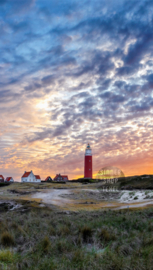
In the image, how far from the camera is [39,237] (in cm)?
794

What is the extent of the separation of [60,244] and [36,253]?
85 cm

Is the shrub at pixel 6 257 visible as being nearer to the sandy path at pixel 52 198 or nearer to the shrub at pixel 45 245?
the shrub at pixel 45 245

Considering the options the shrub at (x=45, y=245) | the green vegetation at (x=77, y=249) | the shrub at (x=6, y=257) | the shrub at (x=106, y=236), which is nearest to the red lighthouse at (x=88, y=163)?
the green vegetation at (x=77, y=249)

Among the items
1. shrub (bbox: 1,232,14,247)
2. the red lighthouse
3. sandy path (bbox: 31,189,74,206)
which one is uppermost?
the red lighthouse

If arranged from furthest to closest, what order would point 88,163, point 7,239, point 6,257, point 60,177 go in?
point 60,177 < point 88,163 < point 7,239 < point 6,257

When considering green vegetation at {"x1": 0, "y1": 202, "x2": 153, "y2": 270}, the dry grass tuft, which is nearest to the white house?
green vegetation at {"x1": 0, "y1": 202, "x2": 153, "y2": 270}

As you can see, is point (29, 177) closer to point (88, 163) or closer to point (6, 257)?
point (88, 163)

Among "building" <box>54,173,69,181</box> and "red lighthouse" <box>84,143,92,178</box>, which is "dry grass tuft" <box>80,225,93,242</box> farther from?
"building" <box>54,173,69,181</box>

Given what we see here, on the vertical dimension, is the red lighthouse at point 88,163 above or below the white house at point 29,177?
above

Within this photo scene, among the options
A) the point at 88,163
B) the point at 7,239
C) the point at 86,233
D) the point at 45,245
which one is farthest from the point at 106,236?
the point at 88,163

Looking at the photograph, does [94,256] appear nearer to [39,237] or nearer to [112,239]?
[112,239]

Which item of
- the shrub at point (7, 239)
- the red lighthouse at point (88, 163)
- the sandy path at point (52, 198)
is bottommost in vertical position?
the sandy path at point (52, 198)


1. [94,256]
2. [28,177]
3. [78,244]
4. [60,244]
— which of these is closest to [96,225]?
[78,244]

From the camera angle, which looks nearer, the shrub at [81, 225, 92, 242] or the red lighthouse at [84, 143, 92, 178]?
the shrub at [81, 225, 92, 242]
